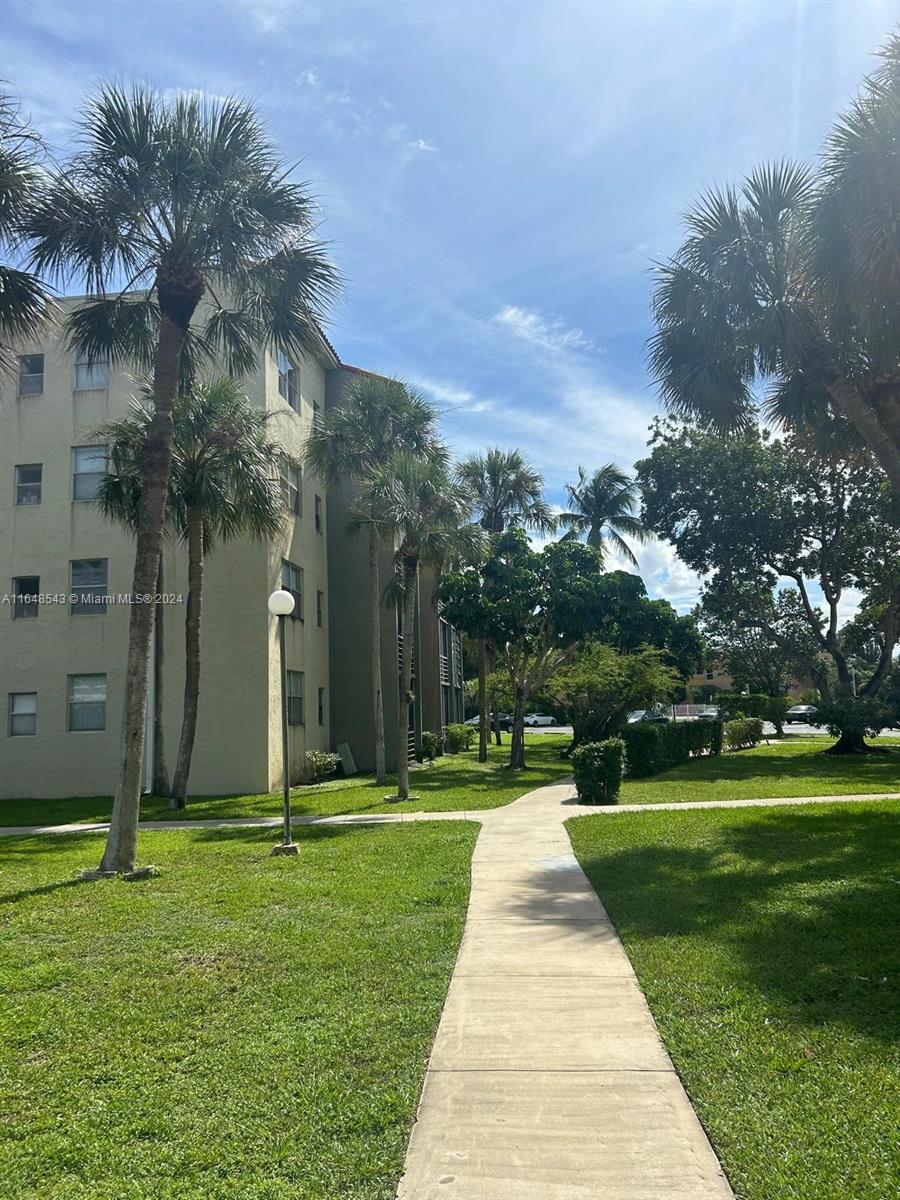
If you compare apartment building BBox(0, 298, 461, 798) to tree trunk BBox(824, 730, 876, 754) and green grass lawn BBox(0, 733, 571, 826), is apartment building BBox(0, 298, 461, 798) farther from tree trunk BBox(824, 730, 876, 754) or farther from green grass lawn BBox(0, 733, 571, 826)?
tree trunk BBox(824, 730, 876, 754)

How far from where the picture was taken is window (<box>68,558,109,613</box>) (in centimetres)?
2075

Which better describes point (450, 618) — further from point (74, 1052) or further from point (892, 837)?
point (74, 1052)

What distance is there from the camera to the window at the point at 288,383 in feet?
74.9

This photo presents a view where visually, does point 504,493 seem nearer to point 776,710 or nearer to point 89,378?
point 89,378

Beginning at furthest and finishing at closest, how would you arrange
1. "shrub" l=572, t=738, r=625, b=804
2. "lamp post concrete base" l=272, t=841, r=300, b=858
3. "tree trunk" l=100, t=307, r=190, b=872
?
"shrub" l=572, t=738, r=625, b=804
"lamp post concrete base" l=272, t=841, r=300, b=858
"tree trunk" l=100, t=307, r=190, b=872

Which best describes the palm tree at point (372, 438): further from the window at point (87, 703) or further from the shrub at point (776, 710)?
the shrub at point (776, 710)

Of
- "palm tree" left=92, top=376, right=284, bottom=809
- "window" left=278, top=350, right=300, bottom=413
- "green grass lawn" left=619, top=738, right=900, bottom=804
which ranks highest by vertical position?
"window" left=278, top=350, right=300, bottom=413

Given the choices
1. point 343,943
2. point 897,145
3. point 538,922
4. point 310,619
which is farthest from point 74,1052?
point 310,619

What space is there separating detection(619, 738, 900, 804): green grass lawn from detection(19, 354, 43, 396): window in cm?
1704

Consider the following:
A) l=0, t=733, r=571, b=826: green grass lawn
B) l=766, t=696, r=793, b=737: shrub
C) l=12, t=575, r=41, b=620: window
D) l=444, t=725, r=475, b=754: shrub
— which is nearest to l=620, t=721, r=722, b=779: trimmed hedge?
l=0, t=733, r=571, b=826: green grass lawn

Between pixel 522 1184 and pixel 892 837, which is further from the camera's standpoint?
pixel 892 837

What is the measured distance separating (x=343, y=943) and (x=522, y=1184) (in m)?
3.42

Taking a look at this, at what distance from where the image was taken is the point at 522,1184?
10.5 feet

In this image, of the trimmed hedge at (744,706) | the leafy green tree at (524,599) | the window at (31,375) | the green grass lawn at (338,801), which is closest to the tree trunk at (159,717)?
the green grass lawn at (338,801)
